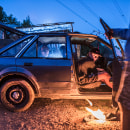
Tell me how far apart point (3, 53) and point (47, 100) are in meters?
1.94

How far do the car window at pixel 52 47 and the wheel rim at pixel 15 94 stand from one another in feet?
3.14

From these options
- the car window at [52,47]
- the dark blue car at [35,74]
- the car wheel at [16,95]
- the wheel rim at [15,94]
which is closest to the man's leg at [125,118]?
the dark blue car at [35,74]

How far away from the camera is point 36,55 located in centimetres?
359

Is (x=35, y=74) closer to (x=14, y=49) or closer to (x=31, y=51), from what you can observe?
(x=31, y=51)

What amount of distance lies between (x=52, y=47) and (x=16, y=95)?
58.5 inches

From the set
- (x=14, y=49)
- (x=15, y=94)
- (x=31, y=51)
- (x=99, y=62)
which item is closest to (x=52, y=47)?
(x=31, y=51)

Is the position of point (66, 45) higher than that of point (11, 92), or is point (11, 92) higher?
point (66, 45)

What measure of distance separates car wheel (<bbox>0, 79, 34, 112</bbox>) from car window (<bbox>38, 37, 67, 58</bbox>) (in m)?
0.85

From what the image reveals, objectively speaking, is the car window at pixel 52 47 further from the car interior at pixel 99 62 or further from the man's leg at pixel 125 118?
the man's leg at pixel 125 118

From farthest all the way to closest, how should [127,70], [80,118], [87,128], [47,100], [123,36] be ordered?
[47,100], [80,118], [87,128], [123,36], [127,70]

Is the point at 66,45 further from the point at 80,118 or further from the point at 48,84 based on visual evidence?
the point at 80,118

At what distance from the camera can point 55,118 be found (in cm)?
326

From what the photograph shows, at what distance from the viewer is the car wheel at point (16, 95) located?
3.47 meters

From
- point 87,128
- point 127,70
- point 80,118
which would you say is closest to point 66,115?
point 80,118
